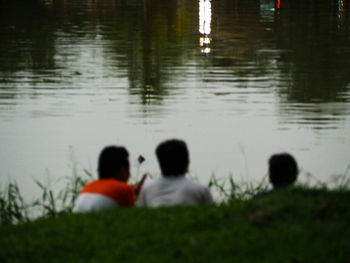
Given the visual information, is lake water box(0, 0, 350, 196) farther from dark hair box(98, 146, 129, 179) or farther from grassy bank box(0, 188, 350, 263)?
grassy bank box(0, 188, 350, 263)

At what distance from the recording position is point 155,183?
682 cm

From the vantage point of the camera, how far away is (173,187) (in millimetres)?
6805

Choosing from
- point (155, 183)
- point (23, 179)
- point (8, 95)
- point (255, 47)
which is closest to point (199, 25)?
point (255, 47)

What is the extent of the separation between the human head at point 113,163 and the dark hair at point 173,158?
0.30 m

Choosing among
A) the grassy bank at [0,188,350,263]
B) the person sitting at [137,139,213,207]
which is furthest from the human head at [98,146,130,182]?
the grassy bank at [0,188,350,263]

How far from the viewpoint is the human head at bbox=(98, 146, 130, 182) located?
22.7 feet

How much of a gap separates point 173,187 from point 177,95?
32.9 ft

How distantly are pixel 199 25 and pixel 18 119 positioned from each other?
18168mm

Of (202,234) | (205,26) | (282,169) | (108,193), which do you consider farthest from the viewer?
(205,26)

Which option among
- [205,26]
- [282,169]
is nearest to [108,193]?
[282,169]

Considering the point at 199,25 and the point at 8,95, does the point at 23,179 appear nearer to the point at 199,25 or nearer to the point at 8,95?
the point at 8,95

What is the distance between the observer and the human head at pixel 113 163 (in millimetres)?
6924

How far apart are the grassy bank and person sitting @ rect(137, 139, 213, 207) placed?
50 cm

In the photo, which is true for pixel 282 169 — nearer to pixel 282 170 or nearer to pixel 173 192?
pixel 282 170
